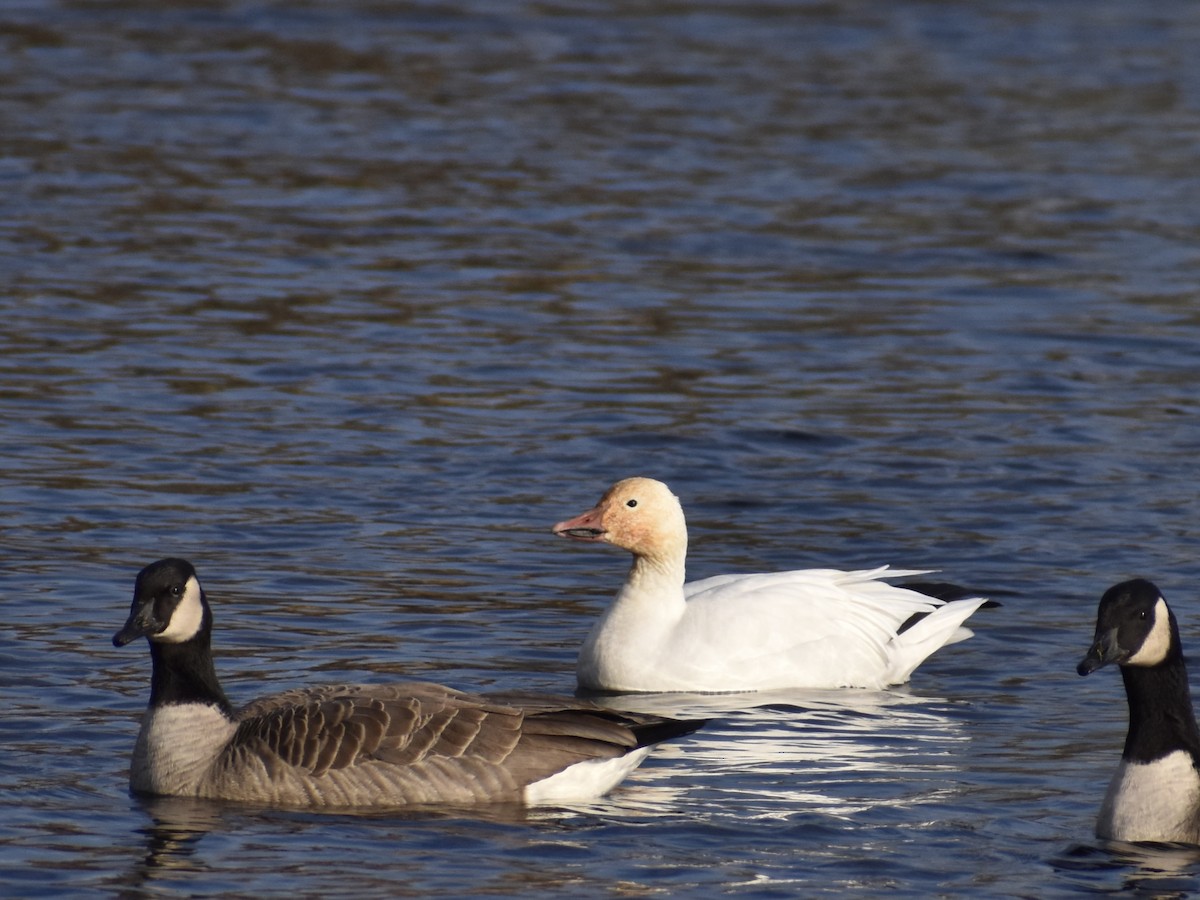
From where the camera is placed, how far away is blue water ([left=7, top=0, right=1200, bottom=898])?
9.66 meters

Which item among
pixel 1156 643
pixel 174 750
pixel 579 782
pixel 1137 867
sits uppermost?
pixel 1156 643

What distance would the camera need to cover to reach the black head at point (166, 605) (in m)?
9.83

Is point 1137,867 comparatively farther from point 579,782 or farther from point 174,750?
point 174,750

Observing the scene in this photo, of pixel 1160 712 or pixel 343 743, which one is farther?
pixel 343 743

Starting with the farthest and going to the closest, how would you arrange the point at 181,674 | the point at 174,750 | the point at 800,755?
1. the point at 800,755
2. the point at 181,674
3. the point at 174,750

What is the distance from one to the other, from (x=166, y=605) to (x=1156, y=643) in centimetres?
418

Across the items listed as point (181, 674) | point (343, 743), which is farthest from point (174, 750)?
point (343, 743)

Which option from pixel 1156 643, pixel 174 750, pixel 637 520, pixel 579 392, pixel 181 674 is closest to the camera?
pixel 1156 643

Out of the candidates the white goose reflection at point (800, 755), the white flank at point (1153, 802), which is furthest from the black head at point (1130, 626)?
the white goose reflection at point (800, 755)

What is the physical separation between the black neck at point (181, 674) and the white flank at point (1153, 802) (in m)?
3.87

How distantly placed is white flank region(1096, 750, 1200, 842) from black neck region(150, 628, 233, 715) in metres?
3.87

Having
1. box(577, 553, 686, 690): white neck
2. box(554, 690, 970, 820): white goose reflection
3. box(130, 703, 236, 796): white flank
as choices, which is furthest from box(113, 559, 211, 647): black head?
box(577, 553, 686, 690): white neck

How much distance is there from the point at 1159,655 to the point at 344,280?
1277 centimetres

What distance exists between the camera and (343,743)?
9.84 metres
